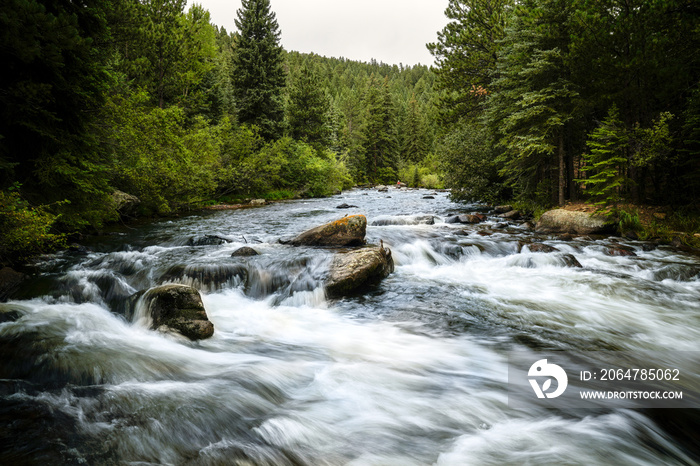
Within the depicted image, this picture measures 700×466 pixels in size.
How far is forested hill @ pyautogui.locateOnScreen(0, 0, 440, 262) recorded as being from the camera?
6.52 meters

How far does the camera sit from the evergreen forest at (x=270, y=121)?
6.97 meters

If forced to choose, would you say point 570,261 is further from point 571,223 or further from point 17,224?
point 17,224

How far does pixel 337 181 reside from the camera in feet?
118

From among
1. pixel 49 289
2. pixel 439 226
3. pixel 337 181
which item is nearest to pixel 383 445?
pixel 49 289

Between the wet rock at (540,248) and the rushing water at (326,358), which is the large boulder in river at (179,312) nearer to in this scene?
the rushing water at (326,358)

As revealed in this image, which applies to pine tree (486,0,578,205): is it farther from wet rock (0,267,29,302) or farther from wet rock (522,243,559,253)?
wet rock (0,267,29,302)

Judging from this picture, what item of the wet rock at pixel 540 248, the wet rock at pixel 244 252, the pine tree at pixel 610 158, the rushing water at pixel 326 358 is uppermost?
the pine tree at pixel 610 158

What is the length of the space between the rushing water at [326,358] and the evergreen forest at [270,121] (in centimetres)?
262

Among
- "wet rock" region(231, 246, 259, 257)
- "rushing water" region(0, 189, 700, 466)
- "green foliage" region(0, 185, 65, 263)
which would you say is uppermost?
"green foliage" region(0, 185, 65, 263)

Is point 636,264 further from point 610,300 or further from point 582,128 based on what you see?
point 582,128

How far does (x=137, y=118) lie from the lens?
10539mm

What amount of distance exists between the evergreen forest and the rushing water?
262cm

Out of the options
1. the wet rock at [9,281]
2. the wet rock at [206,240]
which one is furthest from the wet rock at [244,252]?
the wet rock at [9,281]

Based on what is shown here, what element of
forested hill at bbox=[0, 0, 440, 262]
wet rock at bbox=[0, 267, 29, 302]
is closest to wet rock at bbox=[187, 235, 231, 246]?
forested hill at bbox=[0, 0, 440, 262]
